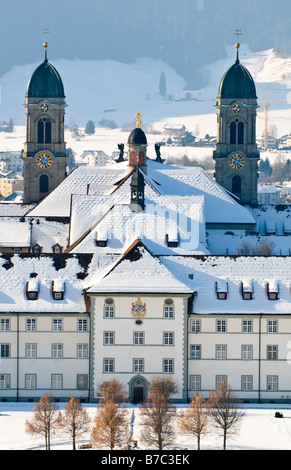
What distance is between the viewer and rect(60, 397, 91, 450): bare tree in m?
117

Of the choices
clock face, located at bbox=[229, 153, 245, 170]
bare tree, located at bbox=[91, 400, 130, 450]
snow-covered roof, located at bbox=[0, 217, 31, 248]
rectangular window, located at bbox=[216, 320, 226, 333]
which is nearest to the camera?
bare tree, located at bbox=[91, 400, 130, 450]

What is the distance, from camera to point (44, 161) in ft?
655

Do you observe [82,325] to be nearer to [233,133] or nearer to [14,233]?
[14,233]

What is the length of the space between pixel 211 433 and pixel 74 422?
→ 8508 millimetres

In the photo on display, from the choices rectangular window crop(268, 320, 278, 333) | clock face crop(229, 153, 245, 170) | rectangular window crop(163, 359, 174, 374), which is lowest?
rectangular window crop(163, 359, 174, 374)

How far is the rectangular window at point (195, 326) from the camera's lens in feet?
437

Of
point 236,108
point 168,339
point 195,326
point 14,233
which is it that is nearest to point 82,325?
point 168,339

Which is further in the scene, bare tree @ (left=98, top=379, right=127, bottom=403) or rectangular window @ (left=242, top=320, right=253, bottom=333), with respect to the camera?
rectangular window @ (left=242, top=320, right=253, bottom=333)

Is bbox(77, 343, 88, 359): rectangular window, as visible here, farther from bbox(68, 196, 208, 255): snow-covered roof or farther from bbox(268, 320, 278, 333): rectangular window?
bbox(268, 320, 278, 333): rectangular window

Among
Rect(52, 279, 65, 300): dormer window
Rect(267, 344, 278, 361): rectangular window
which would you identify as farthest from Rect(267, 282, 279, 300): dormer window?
Rect(52, 279, 65, 300): dormer window

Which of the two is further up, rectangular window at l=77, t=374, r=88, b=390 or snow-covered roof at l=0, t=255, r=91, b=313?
snow-covered roof at l=0, t=255, r=91, b=313

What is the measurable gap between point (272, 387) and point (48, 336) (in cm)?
1567
